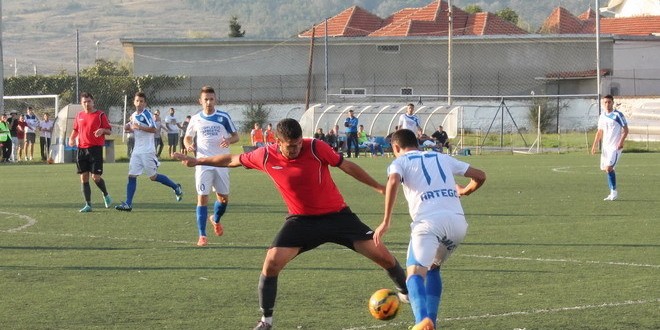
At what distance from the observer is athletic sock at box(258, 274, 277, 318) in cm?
870

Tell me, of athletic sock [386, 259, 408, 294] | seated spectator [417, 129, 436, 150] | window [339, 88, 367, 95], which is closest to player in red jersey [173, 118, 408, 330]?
athletic sock [386, 259, 408, 294]

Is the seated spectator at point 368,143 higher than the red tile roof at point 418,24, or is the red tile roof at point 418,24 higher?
the red tile roof at point 418,24

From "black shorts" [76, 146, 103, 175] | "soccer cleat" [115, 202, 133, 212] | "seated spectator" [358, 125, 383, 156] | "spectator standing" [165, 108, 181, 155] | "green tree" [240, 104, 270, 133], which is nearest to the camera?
"black shorts" [76, 146, 103, 175]

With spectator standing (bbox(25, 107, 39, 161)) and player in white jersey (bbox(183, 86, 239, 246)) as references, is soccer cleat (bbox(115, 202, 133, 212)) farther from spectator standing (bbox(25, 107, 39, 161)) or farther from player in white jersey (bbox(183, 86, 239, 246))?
spectator standing (bbox(25, 107, 39, 161))

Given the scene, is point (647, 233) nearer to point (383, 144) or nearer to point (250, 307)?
point (250, 307)

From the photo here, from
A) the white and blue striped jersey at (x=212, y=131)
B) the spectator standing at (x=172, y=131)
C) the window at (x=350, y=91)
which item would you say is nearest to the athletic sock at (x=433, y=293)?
the white and blue striped jersey at (x=212, y=131)

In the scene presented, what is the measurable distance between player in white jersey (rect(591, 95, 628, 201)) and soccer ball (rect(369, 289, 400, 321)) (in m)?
12.5

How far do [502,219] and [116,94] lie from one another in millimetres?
43539

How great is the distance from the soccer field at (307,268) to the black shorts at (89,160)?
27.7 inches

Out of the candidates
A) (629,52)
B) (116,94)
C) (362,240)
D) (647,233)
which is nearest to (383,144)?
(116,94)

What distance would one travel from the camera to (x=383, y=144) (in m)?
43.9

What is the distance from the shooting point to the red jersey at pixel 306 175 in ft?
29.3

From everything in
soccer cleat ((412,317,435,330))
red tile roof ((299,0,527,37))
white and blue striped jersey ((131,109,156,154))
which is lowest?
soccer cleat ((412,317,435,330))

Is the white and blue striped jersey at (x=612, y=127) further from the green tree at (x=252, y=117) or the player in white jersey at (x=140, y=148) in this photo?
the green tree at (x=252, y=117)
